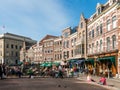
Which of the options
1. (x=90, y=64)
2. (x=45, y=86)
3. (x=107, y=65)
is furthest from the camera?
(x=90, y=64)

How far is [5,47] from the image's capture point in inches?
4419

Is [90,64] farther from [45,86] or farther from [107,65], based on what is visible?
[45,86]

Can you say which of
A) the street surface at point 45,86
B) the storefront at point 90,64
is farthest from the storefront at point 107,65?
the street surface at point 45,86

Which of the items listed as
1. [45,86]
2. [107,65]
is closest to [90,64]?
[107,65]

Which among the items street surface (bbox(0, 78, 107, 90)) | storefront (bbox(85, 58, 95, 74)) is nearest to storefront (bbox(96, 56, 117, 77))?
storefront (bbox(85, 58, 95, 74))

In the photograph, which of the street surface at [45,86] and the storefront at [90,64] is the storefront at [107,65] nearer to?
the storefront at [90,64]

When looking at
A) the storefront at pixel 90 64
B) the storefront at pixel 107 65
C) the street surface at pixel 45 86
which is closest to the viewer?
the street surface at pixel 45 86

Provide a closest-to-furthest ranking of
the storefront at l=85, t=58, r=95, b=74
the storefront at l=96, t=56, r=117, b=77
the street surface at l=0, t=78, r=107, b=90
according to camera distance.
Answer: the street surface at l=0, t=78, r=107, b=90, the storefront at l=96, t=56, r=117, b=77, the storefront at l=85, t=58, r=95, b=74

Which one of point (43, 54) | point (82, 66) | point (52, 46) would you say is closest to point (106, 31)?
point (82, 66)

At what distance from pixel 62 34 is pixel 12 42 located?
150 feet

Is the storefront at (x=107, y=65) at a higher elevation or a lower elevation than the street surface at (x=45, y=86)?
higher

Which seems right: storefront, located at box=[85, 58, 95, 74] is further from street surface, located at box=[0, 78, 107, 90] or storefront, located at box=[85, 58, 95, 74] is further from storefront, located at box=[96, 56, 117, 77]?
street surface, located at box=[0, 78, 107, 90]

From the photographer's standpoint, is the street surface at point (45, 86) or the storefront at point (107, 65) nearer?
the street surface at point (45, 86)

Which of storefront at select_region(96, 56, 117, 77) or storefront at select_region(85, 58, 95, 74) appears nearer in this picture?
storefront at select_region(96, 56, 117, 77)
